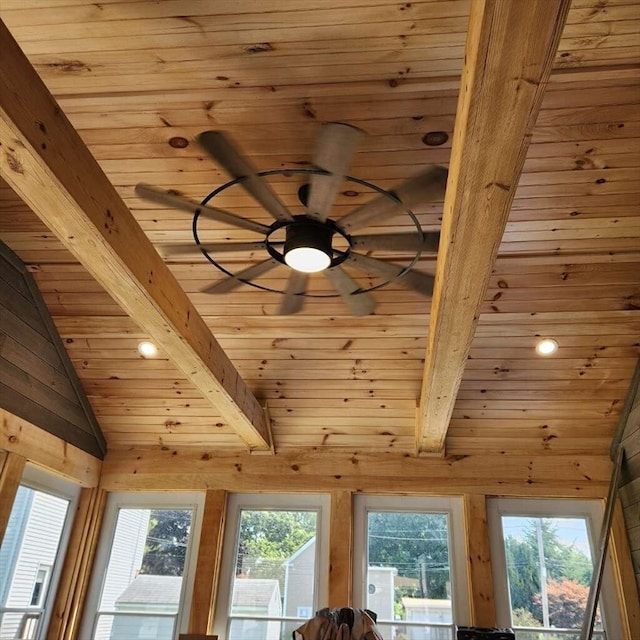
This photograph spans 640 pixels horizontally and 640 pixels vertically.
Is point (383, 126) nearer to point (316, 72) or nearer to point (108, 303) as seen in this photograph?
point (316, 72)

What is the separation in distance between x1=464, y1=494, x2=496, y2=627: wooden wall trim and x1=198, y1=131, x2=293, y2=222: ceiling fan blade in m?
3.01

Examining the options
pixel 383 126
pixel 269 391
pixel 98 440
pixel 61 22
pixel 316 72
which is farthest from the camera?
pixel 98 440

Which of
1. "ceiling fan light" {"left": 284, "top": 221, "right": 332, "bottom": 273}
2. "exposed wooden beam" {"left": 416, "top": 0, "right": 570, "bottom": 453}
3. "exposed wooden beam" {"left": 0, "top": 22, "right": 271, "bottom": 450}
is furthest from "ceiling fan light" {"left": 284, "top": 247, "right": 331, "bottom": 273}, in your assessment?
"exposed wooden beam" {"left": 0, "top": 22, "right": 271, "bottom": 450}

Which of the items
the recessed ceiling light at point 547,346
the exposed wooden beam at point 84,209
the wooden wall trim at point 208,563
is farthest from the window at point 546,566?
the exposed wooden beam at point 84,209

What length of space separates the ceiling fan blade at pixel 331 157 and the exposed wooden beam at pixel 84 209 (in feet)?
2.44

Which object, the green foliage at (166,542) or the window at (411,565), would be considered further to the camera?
the green foliage at (166,542)

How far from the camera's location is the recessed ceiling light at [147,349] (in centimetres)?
412

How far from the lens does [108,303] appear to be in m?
4.01

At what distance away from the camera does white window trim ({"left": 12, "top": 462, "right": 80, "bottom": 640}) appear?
4062 millimetres

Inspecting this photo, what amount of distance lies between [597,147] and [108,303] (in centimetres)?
319

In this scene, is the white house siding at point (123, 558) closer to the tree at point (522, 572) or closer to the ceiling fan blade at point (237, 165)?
the tree at point (522, 572)

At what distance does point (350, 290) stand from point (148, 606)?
3.19 meters

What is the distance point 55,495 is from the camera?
4328 millimetres

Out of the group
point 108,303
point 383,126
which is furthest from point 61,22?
point 108,303
